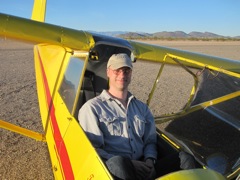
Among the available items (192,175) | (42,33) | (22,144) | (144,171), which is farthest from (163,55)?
(192,175)

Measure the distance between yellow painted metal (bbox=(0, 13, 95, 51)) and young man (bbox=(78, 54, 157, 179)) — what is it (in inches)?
46.4

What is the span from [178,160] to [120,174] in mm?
740

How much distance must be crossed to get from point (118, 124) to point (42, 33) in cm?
180

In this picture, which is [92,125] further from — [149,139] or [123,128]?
[149,139]

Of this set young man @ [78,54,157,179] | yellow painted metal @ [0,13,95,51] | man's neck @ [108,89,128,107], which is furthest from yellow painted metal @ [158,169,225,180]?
yellow painted metal @ [0,13,95,51]

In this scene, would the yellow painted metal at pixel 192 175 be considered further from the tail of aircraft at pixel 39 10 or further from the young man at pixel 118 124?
the tail of aircraft at pixel 39 10

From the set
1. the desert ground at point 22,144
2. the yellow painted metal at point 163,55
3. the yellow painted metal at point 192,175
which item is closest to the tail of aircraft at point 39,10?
the desert ground at point 22,144

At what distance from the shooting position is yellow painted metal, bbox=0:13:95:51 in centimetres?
373

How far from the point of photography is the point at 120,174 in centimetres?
216

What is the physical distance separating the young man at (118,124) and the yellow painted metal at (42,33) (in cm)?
118

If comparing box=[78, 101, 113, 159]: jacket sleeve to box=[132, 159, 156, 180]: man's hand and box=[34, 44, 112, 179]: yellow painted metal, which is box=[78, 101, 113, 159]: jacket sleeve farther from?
box=[132, 159, 156, 180]: man's hand

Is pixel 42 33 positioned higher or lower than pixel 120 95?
higher

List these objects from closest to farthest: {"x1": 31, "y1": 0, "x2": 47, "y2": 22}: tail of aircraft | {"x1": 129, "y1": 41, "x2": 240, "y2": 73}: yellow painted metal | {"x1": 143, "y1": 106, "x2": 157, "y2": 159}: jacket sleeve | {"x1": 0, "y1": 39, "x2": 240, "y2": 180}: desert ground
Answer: {"x1": 143, "y1": 106, "x2": 157, "y2": 159}: jacket sleeve → {"x1": 0, "y1": 39, "x2": 240, "y2": 180}: desert ground → {"x1": 129, "y1": 41, "x2": 240, "y2": 73}: yellow painted metal → {"x1": 31, "y1": 0, "x2": 47, "y2": 22}: tail of aircraft

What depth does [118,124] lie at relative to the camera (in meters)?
2.80
